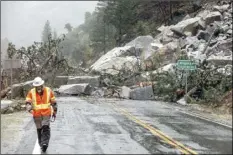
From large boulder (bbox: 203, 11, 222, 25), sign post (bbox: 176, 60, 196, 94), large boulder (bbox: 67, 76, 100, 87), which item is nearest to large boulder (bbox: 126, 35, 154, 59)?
large boulder (bbox: 203, 11, 222, 25)

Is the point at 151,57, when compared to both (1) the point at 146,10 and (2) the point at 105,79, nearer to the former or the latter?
(2) the point at 105,79

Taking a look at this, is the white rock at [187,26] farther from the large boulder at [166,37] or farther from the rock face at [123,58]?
the rock face at [123,58]

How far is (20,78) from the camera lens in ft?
124

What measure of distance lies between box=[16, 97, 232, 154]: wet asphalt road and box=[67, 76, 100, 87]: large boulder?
769 inches

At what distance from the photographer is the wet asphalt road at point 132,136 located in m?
11.3

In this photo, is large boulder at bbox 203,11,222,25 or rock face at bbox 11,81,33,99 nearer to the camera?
rock face at bbox 11,81,33,99

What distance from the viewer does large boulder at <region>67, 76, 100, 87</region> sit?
3862cm

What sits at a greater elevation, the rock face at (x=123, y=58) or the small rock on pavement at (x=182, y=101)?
the rock face at (x=123, y=58)

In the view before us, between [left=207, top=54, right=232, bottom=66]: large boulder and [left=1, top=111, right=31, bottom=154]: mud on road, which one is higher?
[left=207, top=54, right=232, bottom=66]: large boulder

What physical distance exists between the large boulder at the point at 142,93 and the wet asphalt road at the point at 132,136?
14.0m

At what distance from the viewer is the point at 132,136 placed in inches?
528

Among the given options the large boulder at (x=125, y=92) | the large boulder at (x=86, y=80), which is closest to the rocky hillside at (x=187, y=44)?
the large boulder at (x=86, y=80)

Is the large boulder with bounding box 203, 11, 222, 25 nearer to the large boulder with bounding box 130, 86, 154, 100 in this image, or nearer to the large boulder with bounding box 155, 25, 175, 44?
the large boulder with bounding box 155, 25, 175, 44

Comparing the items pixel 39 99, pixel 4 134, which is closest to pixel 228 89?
pixel 4 134
